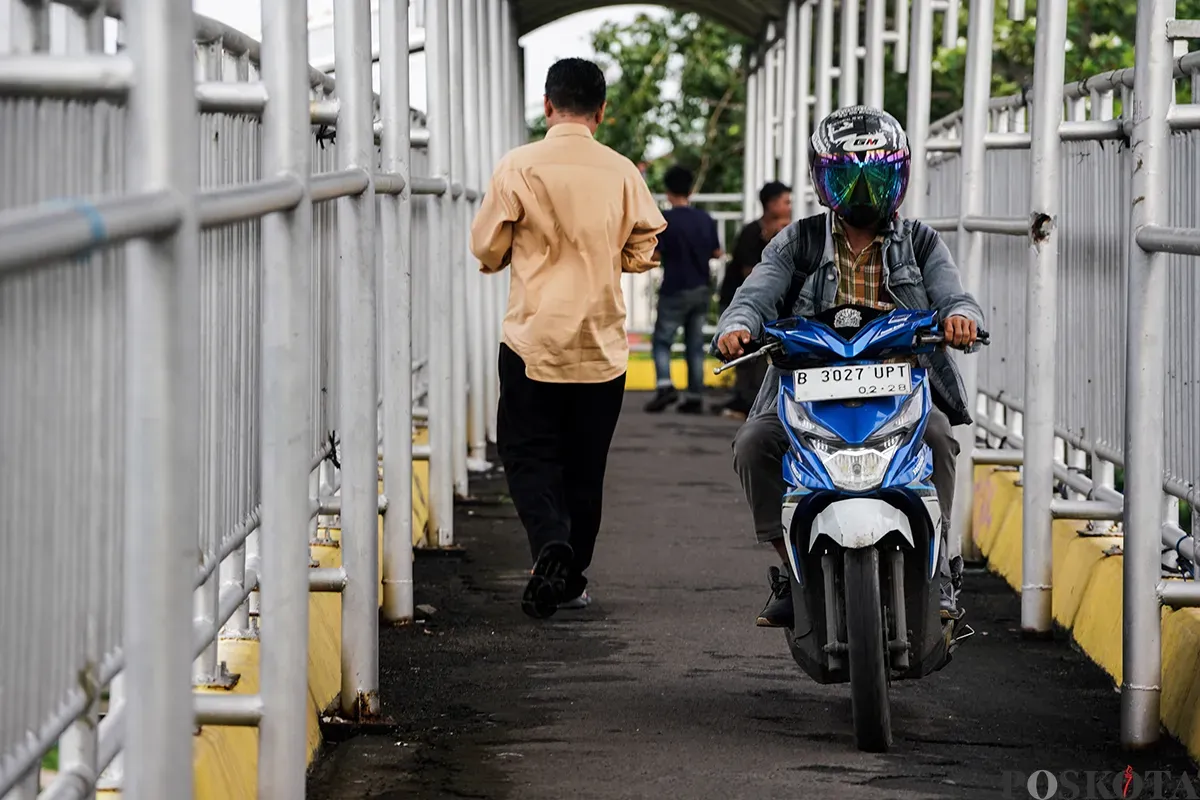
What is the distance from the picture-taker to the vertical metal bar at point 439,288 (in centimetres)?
914

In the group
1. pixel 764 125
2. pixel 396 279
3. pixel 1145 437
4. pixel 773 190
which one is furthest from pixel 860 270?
pixel 764 125

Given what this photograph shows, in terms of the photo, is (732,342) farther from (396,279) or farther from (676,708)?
(396,279)

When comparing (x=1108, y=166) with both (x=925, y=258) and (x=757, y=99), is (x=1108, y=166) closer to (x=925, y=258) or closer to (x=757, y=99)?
(x=925, y=258)

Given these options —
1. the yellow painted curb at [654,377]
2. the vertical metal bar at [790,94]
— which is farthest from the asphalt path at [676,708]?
the yellow painted curb at [654,377]

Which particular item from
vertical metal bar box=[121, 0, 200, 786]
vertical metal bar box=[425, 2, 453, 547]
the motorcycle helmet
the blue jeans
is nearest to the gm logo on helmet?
the motorcycle helmet

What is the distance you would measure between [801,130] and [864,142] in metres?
12.8

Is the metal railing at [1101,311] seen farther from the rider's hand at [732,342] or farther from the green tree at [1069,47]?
the green tree at [1069,47]

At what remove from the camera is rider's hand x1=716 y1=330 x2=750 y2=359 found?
5441mm

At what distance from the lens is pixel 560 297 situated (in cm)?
763

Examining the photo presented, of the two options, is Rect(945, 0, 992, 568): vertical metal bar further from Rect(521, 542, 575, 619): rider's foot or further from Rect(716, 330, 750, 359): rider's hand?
Rect(716, 330, 750, 359): rider's hand

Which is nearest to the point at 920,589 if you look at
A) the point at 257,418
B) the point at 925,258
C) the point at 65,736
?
the point at 925,258

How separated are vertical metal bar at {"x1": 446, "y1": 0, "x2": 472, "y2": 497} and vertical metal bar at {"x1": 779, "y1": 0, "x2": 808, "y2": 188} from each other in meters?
7.20

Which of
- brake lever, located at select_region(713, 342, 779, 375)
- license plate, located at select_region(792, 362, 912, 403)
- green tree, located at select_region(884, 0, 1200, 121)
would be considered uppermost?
green tree, located at select_region(884, 0, 1200, 121)

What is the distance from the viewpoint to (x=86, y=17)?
3.76 metres
